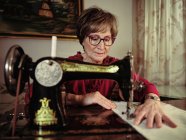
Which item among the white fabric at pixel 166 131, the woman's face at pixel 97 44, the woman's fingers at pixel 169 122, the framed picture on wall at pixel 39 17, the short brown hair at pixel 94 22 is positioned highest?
the framed picture on wall at pixel 39 17

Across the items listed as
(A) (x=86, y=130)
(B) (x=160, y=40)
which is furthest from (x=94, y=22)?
(B) (x=160, y=40)

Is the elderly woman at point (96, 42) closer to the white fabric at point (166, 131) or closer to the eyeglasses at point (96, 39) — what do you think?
the eyeglasses at point (96, 39)

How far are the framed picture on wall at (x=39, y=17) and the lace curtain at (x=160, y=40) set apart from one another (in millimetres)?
793

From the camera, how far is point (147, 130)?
0.64 meters

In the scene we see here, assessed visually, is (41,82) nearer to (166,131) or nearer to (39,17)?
(166,131)

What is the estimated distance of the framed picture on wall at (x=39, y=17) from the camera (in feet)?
7.64

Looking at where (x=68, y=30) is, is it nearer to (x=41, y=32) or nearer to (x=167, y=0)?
(x=41, y=32)

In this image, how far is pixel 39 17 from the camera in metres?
2.43

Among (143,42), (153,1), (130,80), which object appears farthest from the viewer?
(143,42)

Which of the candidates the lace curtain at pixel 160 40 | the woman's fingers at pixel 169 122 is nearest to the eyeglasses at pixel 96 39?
the woman's fingers at pixel 169 122

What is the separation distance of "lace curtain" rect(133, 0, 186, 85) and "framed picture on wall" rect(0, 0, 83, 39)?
0.79 metres

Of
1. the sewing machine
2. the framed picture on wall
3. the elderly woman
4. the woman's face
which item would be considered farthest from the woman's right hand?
the framed picture on wall

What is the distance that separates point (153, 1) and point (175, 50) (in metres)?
0.68

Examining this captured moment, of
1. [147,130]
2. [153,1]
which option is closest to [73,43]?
[153,1]
